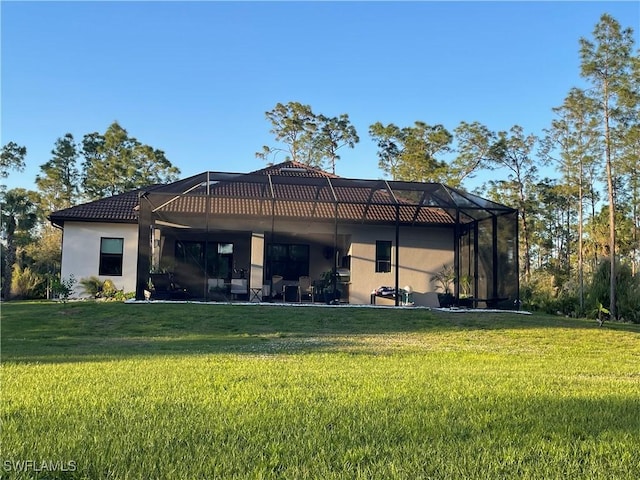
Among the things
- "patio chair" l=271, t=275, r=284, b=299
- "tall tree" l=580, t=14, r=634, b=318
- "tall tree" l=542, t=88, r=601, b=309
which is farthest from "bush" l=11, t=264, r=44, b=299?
"tall tree" l=580, t=14, r=634, b=318

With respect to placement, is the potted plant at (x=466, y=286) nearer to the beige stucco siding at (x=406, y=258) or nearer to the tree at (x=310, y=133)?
the beige stucco siding at (x=406, y=258)

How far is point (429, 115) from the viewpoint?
31.4 meters

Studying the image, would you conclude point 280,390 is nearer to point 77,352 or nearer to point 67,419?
point 67,419

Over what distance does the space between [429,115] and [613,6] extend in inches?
609

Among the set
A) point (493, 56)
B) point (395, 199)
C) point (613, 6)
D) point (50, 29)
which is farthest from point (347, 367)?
point (613, 6)

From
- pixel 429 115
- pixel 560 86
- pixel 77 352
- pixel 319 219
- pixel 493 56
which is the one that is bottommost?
pixel 77 352

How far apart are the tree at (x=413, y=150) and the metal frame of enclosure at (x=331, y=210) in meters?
12.7

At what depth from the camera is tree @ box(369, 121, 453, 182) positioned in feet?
104

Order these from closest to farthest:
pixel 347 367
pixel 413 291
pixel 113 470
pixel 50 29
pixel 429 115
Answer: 1. pixel 113 470
2. pixel 347 367
3. pixel 50 29
4. pixel 413 291
5. pixel 429 115

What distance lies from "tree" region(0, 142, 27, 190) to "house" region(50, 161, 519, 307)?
44.9 feet

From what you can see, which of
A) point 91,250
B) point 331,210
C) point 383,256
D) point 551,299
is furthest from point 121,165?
point 551,299

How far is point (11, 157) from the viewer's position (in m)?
31.9

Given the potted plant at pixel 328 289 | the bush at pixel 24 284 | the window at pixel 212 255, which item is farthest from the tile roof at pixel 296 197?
the bush at pixel 24 284

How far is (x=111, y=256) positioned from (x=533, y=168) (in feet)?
81.9
